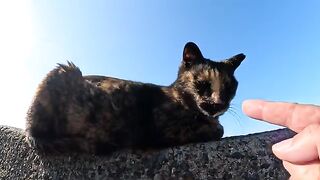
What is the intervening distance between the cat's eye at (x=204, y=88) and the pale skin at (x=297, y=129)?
104 inches

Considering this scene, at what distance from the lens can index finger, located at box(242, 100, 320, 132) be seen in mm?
1068

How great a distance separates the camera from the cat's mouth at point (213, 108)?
3693mm

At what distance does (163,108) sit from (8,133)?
4.06 feet

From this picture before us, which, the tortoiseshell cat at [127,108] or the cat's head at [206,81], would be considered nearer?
the tortoiseshell cat at [127,108]

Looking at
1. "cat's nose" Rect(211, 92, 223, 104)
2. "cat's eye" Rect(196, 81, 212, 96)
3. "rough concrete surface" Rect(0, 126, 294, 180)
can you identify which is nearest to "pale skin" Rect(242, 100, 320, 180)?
"rough concrete surface" Rect(0, 126, 294, 180)

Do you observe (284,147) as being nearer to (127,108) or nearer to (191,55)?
(127,108)

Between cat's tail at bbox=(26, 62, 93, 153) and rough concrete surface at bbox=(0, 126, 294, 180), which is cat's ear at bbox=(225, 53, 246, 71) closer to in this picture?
cat's tail at bbox=(26, 62, 93, 153)

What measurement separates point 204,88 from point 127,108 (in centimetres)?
63

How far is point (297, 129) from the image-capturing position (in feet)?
3.67

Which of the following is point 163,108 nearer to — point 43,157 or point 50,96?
point 50,96

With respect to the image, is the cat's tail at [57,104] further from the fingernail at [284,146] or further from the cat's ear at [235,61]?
the fingernail at [284,146]

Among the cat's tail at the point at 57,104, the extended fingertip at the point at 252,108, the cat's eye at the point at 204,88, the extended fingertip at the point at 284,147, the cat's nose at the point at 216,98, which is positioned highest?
the extended fingertip at the point at 252,108

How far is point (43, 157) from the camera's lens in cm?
304

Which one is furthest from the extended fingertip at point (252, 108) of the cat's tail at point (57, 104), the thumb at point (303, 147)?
the cat's tail at point (57, 104)
